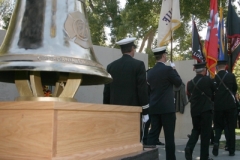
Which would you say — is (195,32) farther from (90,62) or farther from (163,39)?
(90,62)

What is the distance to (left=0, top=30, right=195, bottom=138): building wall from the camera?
7289 millimetres

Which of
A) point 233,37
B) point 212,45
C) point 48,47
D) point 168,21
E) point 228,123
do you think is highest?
point 168,21

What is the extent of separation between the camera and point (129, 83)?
4309 mm

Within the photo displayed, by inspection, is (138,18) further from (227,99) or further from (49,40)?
(49,40)

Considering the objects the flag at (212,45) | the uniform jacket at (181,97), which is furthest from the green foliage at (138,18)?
the flag at (212,45)

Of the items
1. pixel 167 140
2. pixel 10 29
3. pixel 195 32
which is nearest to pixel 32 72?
pixel 10 29

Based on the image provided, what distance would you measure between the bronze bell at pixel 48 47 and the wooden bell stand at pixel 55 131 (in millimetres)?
228

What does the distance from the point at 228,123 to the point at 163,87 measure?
9.43 ft

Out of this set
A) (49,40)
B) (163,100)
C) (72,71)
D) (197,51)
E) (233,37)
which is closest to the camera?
(72,71)

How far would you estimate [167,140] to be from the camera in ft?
18.2

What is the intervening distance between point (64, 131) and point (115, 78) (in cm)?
203

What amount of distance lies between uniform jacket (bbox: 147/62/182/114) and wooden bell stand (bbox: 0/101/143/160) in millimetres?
2814

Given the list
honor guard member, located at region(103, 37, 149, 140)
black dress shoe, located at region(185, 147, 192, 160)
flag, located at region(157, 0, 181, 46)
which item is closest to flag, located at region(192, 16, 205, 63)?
flag, located at region(157, 0, 181, 46)

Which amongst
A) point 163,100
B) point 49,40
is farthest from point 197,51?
point 49,40
